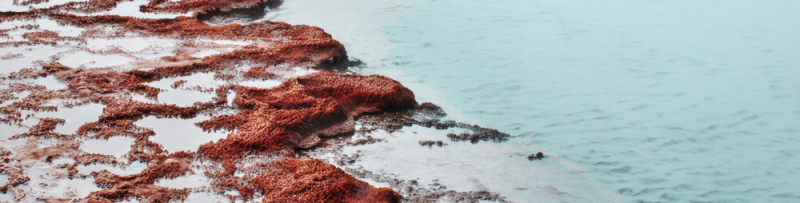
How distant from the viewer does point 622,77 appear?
6.18m

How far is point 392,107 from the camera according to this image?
471 centimetres

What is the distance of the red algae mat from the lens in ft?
10.7

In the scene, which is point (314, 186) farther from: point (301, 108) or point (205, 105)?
point (205, 105)

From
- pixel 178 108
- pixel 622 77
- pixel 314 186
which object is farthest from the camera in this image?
Result: pixel 622 77

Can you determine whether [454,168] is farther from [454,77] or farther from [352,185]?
[454,77]

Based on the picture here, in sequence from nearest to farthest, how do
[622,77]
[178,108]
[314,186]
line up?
[314,186]
[178,108]
[622,77]

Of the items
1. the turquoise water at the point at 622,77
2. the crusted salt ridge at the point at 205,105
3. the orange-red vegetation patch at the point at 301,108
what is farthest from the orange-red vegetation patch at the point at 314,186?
the turquoise water at the point at 622,77

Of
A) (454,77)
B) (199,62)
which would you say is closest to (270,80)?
(199,62)

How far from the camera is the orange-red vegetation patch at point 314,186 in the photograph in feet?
10.4

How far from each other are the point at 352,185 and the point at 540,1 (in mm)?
7188

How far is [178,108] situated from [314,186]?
64.7 inches

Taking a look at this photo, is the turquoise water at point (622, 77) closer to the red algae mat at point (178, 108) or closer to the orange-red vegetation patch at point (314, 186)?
the red algae mat at point (178, 108)

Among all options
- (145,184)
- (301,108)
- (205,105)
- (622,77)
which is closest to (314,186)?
(145,184)

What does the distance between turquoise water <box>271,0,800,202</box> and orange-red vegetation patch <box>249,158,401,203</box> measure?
1.39m
